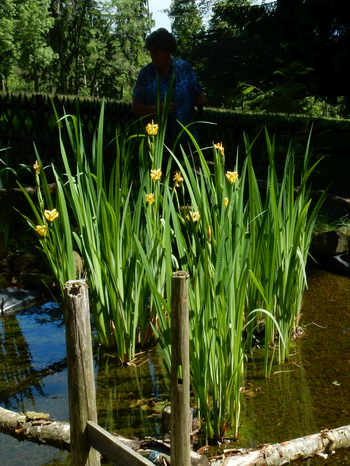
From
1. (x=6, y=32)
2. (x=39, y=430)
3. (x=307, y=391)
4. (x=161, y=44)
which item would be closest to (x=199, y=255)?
(x=39, y=430)

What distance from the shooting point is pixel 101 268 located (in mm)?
2232

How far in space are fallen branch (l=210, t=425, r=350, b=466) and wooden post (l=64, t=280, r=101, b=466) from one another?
43cm

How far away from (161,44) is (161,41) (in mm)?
20

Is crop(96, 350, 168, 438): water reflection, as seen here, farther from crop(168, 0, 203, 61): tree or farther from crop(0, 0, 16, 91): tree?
crop(168, 0, 203, 61): tree

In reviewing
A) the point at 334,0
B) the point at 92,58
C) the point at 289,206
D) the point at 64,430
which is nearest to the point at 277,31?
the point at 334,0

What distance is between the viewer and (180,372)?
1243 millimetres

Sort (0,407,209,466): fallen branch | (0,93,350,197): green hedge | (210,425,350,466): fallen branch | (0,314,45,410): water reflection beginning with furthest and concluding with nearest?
(0,93,350,197): green hedge, (0,314,45,410): water reflection, (0,407,209,466): fallen branch, (210,425,350,466): fallen branch

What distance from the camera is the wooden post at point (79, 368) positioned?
3.90 feet

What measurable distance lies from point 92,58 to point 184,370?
143ft

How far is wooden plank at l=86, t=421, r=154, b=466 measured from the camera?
117 cm

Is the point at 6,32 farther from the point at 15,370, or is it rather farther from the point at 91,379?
the point at 91,379

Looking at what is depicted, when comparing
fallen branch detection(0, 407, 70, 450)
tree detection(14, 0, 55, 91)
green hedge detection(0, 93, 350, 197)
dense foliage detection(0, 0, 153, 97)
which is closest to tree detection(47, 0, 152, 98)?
dense foliage detection(0, 0, 153, 97)

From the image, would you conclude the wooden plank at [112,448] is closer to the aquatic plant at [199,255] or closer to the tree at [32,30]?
the aquatic plant at [199,255]

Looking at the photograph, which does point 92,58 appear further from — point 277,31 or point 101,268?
point 101,268
